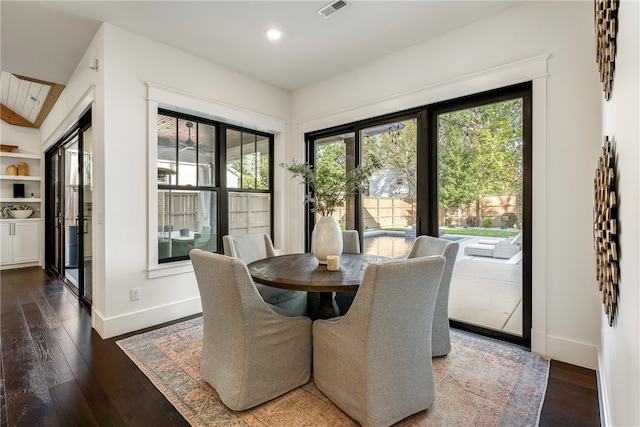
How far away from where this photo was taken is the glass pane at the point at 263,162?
434 cm

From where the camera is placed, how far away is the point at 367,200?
3775 mm

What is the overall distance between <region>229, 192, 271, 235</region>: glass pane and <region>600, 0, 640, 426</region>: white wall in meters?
3.64

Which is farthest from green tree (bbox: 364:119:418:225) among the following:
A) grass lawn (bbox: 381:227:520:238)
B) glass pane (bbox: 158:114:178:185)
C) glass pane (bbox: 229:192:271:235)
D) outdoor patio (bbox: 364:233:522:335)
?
glass pane (bbox: 158:114:178:185)

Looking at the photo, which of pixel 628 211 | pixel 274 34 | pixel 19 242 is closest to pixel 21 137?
pixel 19 242

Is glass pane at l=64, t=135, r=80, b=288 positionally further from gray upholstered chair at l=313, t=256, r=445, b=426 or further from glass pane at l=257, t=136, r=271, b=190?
gray upholstered chair at l=313, t=256, r=445, b=426

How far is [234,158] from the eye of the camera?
4.03 metres

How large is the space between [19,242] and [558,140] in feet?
26.9

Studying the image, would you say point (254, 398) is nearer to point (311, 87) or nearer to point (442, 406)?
point (442, 406)

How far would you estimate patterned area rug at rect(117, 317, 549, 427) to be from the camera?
168 cm

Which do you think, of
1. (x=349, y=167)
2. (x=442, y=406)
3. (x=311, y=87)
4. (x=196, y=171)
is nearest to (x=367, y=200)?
(x=349, y=167)

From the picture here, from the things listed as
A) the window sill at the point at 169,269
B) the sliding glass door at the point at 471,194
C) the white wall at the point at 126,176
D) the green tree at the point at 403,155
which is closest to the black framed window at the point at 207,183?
the window sill at the point at 169,269

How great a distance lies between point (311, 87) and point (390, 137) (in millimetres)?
1429

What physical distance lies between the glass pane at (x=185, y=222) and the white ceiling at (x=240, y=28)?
1587 millimetres

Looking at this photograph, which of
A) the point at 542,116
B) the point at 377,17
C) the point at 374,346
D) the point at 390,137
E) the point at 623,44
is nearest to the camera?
the point at 623,44
